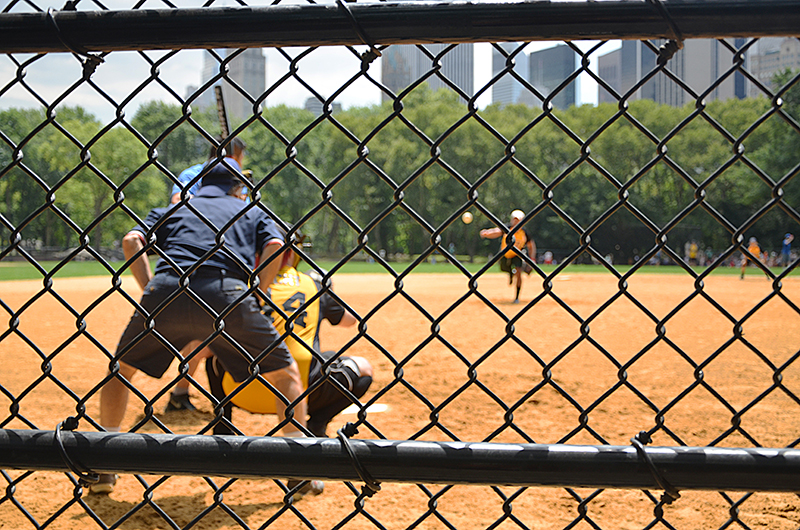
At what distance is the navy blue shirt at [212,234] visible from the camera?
3109 millimetres

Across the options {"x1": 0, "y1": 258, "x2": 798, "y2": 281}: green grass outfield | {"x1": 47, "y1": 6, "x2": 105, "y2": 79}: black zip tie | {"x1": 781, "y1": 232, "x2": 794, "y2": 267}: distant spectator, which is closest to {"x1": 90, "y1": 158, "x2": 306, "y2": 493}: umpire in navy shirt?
{"x1": 47, "y1": 6, "x2": 105, "y2": 79}: black zip tie

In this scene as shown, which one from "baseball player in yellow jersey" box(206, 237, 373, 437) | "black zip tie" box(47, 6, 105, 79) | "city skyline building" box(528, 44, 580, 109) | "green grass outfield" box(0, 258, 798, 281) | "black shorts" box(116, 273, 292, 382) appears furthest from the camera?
"green grass outfield" box(0, 258, 798, 281)

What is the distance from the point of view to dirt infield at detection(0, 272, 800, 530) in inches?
87.8

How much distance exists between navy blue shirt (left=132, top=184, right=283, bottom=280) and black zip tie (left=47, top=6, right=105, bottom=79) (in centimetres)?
165

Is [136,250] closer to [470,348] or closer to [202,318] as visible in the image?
[202,318]

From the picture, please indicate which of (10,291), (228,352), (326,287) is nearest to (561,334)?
(228,352)

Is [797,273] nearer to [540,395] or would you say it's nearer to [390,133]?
[540,395]

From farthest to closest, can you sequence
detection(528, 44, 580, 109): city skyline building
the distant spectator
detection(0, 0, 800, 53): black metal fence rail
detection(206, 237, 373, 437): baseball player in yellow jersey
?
the distant spectator → detection(206, 237, 373, 437): baseball player in yellow jersey → detection(528, 44, 580, 109): city skyline building → detection(0, 0, 800, 53): black metal fence rail

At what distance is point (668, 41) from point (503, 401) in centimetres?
353

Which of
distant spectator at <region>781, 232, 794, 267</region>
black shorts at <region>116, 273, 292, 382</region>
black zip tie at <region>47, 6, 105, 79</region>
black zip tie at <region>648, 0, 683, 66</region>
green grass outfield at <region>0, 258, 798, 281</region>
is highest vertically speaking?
distant spectator at <region>781, 232, 794, 267</region>

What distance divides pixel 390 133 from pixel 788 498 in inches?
1865

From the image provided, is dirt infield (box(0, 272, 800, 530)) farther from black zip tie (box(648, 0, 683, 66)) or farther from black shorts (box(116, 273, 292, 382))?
black zip tie (box(648, 0, 683, 66))

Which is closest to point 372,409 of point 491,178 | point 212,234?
point 212,234

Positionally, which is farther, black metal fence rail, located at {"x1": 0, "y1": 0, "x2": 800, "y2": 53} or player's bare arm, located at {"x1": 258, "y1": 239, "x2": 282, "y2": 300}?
player's bare arm, located at {"x1": 258, "y1": 239, "x2": 282, "y2": 300}
